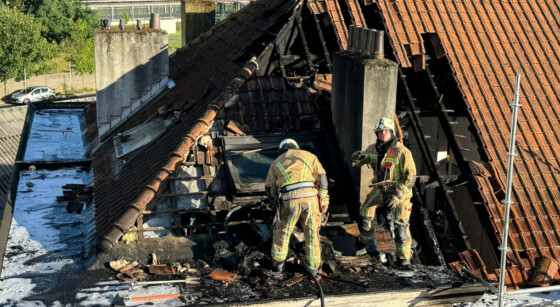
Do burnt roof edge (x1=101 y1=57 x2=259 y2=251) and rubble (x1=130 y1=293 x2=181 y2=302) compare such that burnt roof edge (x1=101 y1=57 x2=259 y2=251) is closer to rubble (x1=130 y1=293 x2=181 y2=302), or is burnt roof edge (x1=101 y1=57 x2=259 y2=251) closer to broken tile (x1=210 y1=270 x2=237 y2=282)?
rubble (x1=130 y1=293 x2=181 y2=302)

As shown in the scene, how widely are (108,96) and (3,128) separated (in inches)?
638

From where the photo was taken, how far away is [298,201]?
8.84m

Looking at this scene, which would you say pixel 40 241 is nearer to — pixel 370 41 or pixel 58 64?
pixel 370 41

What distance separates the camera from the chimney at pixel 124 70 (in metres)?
14.6

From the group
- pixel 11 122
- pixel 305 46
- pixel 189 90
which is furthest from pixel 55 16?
pixel 305 46

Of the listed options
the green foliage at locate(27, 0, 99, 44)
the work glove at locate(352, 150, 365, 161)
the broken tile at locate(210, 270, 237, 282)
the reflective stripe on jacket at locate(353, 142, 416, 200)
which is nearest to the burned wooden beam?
the work glove at locate(352, 150, 365, 161)

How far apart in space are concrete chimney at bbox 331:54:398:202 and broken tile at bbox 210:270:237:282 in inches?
100

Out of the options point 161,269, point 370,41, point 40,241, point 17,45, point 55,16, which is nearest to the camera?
point 161,269

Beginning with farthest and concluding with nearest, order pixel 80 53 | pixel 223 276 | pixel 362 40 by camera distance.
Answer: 1. pixel 80 53
2. pixel 362 40
3. pixel 223 276

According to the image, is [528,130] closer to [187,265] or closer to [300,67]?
[300,67]

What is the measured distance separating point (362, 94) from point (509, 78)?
16.7 feet

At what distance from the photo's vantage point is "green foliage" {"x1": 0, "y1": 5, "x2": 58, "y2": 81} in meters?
48.8

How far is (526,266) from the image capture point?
1056cm

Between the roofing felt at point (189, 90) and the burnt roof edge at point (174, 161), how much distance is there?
0.9 inches
